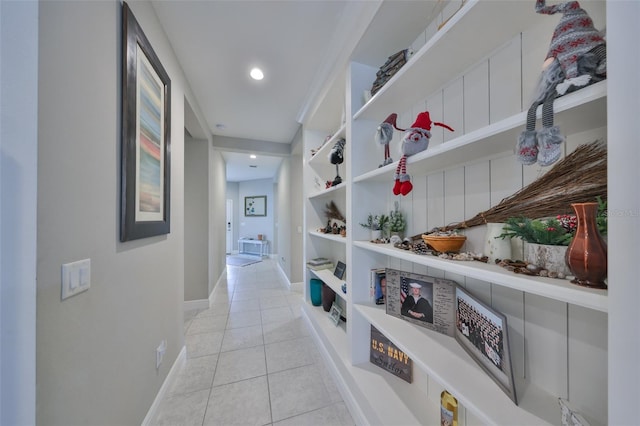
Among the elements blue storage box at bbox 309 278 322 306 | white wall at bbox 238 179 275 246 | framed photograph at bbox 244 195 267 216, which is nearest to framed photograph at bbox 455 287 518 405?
blue storage box at bbox 309 278 322 306

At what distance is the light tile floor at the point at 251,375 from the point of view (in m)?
1.36

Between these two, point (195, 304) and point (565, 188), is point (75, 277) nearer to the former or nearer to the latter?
point (565, 188)

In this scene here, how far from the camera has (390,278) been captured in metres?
1.33

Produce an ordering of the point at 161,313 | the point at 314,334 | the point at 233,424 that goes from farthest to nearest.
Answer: the point at 314,334
the point at 161,313
the point at 233,424

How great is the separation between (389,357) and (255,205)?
6138 millimetres

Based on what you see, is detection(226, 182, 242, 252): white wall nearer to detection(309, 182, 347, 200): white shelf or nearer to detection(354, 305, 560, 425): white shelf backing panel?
detection(309, 182, 347, 200): white shelf

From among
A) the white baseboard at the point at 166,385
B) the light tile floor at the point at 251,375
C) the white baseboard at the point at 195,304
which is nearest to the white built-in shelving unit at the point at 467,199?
the light tile floor at the point at 251,375

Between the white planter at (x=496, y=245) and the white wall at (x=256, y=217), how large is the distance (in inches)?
231

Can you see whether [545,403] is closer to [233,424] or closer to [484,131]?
[484,131]

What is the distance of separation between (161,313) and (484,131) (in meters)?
Result: 2.05

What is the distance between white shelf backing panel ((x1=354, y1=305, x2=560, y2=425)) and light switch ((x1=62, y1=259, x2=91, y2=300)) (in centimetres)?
132

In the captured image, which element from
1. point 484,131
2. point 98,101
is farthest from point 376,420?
point 98,101

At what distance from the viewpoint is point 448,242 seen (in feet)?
3.07

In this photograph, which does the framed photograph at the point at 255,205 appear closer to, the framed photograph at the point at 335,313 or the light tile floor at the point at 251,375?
the light tile floor at the point at 251,375
